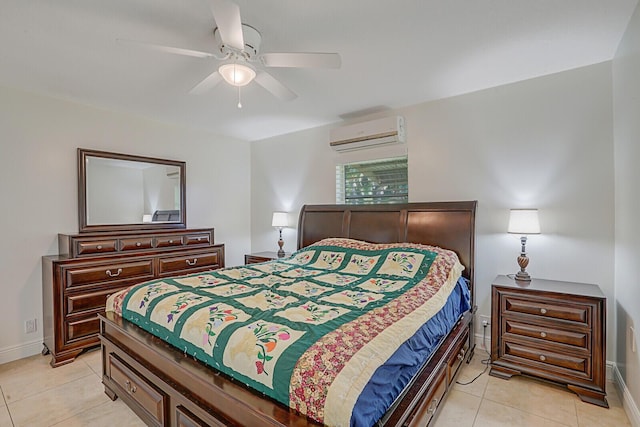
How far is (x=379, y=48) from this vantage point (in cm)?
228

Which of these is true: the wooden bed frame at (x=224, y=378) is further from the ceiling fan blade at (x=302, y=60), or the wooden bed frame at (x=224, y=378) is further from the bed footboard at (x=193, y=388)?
the ceiling fan blade at (x=302, y=60)

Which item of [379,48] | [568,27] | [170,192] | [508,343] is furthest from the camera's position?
[170,192]

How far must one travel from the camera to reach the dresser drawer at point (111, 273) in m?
2.91

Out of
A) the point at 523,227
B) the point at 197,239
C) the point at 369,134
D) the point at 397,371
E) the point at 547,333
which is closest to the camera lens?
the point at 397,371

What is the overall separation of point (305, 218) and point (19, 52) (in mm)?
3052

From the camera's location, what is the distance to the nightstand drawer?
2237 mm

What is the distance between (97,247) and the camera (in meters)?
3.15

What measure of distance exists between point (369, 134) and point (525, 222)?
5.89ft

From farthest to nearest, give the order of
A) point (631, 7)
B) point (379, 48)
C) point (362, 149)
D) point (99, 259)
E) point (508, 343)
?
point (362, 149), point (99, 259), point (508, 343), point (379, 48), point (631, 7)

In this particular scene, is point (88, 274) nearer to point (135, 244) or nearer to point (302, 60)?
point (135, 244)

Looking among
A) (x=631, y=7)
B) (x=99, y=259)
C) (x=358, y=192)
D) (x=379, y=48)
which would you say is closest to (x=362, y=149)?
(x=358, y=192)

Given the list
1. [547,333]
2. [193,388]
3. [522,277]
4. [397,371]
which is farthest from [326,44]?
[547,333]

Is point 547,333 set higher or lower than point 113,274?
lower

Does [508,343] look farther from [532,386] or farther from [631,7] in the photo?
[631,7]
